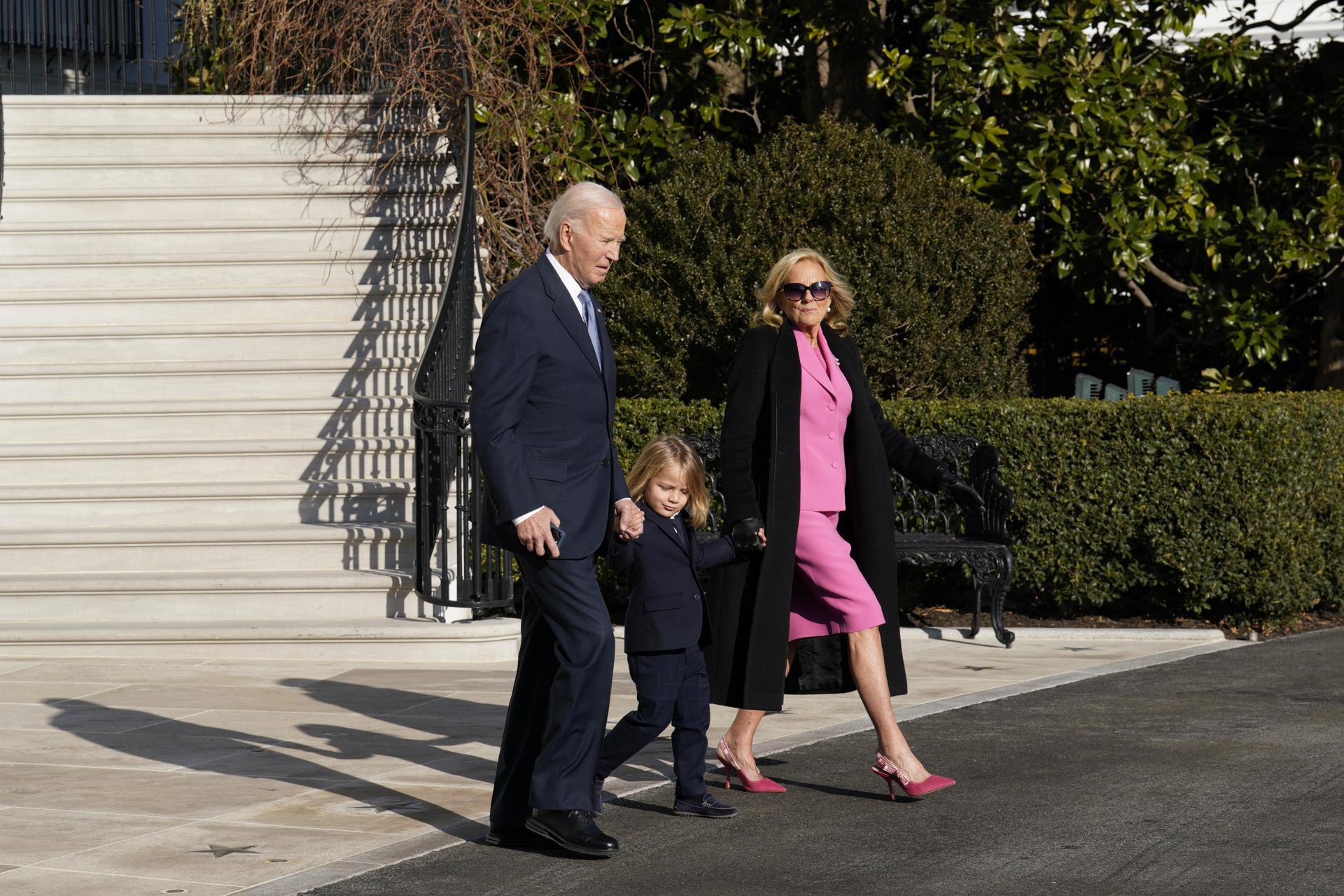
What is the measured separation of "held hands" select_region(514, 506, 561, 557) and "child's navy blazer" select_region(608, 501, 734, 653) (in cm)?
57

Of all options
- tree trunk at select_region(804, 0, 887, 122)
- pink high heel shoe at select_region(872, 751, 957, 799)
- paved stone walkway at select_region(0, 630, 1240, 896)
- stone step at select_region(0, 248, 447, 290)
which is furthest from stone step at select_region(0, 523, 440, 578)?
tree trunk at select_region(804, 0, 887, 122)

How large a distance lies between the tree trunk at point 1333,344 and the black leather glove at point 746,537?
10129 millimetres

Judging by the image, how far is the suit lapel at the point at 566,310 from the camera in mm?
5297

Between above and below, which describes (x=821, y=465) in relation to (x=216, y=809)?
above

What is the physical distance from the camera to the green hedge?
10.2 m

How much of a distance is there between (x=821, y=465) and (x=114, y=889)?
2.67 metres

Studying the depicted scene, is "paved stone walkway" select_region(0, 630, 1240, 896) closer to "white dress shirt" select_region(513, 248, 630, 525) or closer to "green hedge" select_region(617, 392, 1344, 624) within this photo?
"green hedge" select_region(617, 392, 1344, 624)

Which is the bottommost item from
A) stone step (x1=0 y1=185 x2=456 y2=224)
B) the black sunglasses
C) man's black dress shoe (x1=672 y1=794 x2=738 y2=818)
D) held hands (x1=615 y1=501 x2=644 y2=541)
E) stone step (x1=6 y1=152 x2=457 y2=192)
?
man's black dress shoe (x1=672 y1=794 x2=738 y2=818)

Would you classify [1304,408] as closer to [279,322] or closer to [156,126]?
[279,322]

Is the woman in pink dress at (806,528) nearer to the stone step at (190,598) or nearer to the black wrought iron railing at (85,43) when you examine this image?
the stone step at (190,598)

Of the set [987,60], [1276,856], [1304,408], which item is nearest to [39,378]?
[987,60]

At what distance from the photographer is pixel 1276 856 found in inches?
204

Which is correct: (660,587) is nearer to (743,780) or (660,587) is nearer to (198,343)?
(743,780)

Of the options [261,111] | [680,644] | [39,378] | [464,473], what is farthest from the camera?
[261,111]
